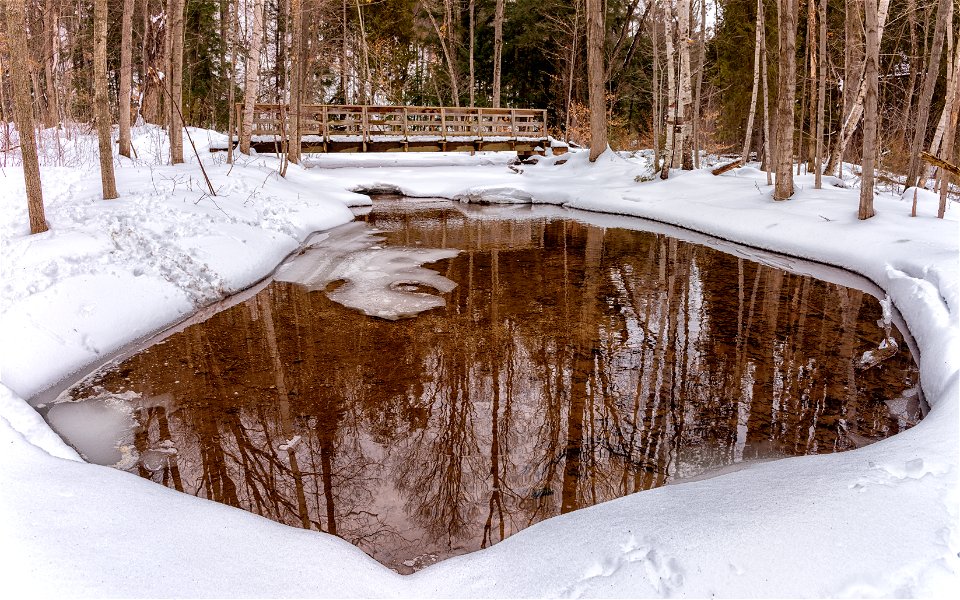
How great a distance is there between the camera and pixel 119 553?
9.45ft

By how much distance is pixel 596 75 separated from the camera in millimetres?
20938

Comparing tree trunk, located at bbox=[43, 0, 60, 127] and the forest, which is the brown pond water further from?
tree trunk, located at bbox=[43, 0, 60, 127]

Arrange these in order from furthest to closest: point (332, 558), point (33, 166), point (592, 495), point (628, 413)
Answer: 1. point (33, 166)
2. point (628, 413)
3. point (592, 495)
4. point (332, 558)

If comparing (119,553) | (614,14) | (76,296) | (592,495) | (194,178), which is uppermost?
(614,14)

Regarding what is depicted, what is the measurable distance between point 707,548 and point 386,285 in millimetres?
7029

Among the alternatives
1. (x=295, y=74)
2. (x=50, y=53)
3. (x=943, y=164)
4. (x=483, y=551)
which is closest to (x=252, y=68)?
(x=295, y=74)

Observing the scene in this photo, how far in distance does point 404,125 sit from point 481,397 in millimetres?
22609

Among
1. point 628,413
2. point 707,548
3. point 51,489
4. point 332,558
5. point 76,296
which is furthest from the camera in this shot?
point 76,296

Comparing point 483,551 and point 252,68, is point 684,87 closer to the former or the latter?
point 252,68

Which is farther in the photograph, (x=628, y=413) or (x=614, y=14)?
(x=614, y=14)

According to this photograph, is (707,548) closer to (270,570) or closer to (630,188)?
(270,570)

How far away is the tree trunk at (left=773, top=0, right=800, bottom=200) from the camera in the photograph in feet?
39.9

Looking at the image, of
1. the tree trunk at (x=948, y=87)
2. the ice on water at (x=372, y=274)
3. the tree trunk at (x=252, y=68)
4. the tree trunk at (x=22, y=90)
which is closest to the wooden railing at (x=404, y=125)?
the tree trunk at (x=252, y=68)

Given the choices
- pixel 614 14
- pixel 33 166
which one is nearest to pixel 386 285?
pixel 33 166
